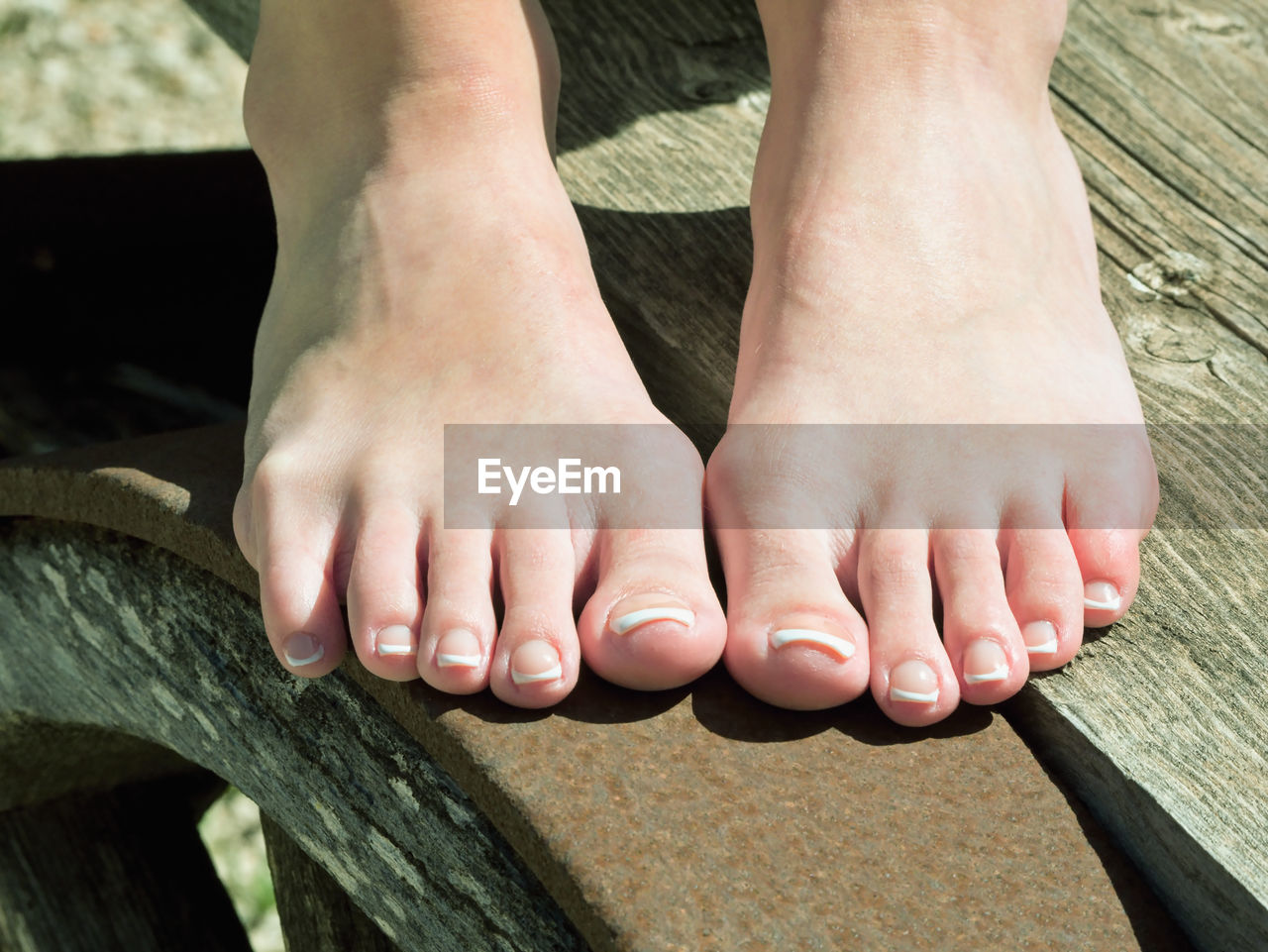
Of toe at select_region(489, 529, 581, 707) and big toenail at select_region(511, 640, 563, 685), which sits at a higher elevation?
big toenail at select_region(511, 640, 563, 685)

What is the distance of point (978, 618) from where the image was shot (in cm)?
80

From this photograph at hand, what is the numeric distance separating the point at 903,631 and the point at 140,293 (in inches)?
61.4

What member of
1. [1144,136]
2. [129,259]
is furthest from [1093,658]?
[129,259]

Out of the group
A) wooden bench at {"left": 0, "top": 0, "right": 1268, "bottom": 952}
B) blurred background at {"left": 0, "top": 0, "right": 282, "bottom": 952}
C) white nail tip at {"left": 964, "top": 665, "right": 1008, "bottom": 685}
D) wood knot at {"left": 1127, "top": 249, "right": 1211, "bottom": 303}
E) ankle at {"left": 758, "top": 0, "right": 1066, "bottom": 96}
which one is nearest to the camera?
wooden bench at {"left": 0, "top": 0, "right": 1268, "bottom": 952}

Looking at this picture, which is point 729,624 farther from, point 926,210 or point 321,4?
point 321,4

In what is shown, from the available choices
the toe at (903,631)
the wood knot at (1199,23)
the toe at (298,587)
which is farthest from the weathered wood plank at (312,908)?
the wood knot at (1199,23)

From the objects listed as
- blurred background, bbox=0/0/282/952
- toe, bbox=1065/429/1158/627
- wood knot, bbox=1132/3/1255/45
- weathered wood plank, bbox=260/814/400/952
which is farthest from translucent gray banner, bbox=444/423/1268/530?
blurred background, bbox=0/0/282/952

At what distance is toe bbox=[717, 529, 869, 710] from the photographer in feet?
2.41

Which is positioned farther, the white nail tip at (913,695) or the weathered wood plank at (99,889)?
the weathered wood plank at (99,889)

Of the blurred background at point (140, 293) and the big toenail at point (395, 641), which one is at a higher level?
the big toenail at point (395, 641)

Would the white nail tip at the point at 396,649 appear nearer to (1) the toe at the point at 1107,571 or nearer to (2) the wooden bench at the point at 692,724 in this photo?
(2) the wooden bench at the point at 692,724

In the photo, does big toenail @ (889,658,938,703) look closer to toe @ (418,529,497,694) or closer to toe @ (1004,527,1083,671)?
toe @ (1004,527,1083,671)

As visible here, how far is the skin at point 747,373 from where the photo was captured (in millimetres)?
779

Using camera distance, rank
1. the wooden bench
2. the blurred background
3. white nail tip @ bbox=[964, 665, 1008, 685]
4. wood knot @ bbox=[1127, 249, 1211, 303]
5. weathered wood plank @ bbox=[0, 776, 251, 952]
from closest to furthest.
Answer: the wooden bench → white nail tip @ bbox=[964, 665, 1008, 685] → wood knot @ bbox=[1127, 249, 1211, 303] → weathered wood plank @ bbox=[0, 776, 251, 952] → the blurred background
